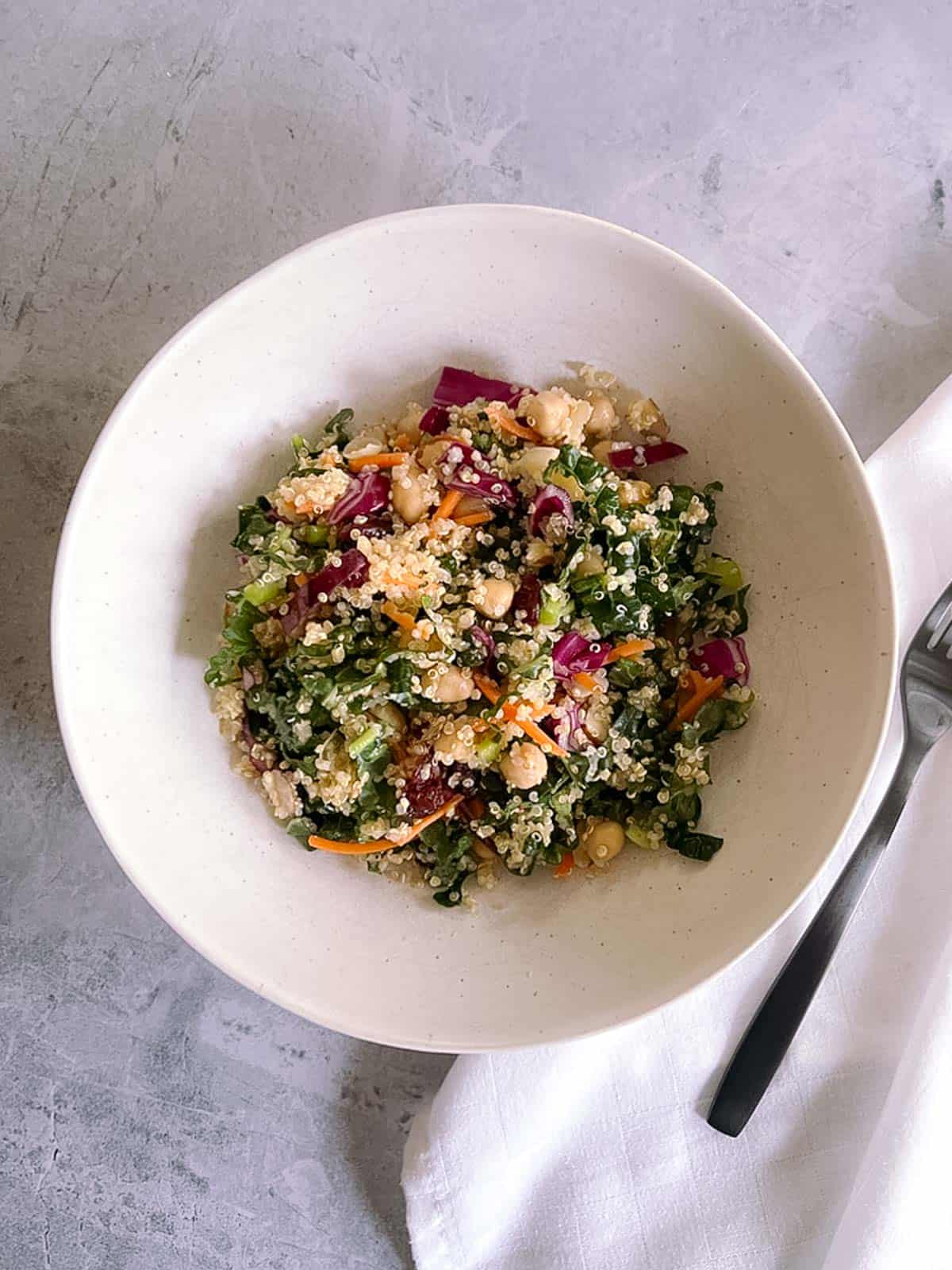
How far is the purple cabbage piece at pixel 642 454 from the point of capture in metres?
1.63

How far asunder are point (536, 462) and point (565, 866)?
1.93 ft

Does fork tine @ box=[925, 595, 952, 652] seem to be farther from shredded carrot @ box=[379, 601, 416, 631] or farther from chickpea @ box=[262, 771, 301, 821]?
chickpea @ box=[262, 771, 301, 821]

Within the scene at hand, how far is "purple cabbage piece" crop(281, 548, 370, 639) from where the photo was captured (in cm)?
150

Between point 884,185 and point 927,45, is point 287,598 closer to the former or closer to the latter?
point 884,185

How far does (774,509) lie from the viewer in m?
1.61

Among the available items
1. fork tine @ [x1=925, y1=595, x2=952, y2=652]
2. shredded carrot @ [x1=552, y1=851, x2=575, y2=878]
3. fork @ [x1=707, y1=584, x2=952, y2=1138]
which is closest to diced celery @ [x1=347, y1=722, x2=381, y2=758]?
shredded carrot @ [x1=552, y1=851, x2=575, y2=878]

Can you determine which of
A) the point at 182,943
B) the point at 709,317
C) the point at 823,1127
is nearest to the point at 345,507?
the point at 709,317

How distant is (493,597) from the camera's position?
148 cm

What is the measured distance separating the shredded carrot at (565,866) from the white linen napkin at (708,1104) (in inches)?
15.5

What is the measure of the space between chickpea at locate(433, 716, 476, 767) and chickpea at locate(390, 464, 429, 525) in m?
0.29

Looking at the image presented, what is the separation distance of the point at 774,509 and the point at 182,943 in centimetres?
122

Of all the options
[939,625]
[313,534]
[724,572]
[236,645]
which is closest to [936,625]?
[939,625]

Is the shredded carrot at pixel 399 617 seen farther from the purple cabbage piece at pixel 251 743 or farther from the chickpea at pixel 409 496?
the purple cabbage piece at pixel 251 743

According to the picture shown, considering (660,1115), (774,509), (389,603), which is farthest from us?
(660,1115)
